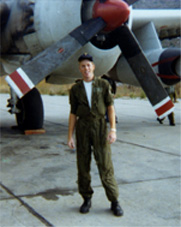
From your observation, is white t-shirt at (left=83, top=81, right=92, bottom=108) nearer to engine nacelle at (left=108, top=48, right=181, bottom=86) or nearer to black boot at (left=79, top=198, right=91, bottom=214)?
black boot at (left=79, top=198, right=91, bottom=214)

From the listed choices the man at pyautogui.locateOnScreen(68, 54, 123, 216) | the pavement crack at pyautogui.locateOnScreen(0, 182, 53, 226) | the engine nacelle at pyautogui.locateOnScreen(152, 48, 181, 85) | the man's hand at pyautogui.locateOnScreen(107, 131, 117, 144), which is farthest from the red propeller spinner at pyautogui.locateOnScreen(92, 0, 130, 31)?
the engine nacelle at pyautogui.locateOnScreen(152, 48, 181, 85)

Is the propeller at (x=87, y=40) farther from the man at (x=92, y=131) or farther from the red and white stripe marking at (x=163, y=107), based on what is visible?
the man at (x=92, y=131)

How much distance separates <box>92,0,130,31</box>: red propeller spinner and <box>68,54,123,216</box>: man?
186 cm

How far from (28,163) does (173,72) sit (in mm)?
4423

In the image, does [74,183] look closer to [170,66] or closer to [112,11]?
[112,11]

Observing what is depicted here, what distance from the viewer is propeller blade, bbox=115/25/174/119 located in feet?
16.8

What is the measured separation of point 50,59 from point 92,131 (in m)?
1.90

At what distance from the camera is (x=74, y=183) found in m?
3.92

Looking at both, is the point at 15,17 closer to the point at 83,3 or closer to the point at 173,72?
the point at 83,3

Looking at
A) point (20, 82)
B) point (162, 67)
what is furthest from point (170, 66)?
point (20, 82)

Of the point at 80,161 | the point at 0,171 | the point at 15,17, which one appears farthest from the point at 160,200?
the point at 15,17

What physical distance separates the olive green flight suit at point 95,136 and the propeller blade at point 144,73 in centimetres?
207

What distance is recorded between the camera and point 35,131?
7.16 m

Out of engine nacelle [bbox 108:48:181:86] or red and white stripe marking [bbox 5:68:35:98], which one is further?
engine nacelle [bbox 108:48:181:86]
